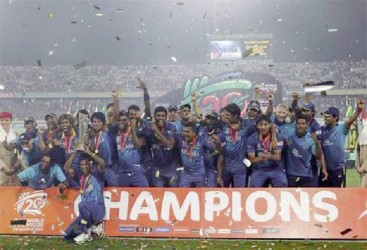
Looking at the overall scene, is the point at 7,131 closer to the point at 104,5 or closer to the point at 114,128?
the point at 114,128

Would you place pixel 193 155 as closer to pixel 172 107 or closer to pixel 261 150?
pixel 172 107

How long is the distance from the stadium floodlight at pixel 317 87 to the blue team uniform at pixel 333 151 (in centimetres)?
72

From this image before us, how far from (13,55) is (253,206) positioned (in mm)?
4140

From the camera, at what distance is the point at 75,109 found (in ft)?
19.2

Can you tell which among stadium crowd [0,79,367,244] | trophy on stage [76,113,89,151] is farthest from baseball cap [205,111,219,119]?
trophy on stage [76,113,89,151]

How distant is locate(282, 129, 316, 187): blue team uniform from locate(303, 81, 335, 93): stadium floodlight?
33.1 inches

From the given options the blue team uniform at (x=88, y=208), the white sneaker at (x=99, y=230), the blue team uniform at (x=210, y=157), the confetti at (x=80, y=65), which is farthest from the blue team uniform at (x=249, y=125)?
the confetti at (x=80, y=65)

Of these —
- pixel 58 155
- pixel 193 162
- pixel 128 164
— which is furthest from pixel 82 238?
pixel 193 162

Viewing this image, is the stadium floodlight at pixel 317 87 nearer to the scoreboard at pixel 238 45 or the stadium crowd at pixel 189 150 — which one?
the stadium crowd at pixel 189 150

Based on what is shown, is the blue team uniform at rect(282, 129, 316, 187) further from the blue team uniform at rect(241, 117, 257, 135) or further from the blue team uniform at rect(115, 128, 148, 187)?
the blue team uniform at rect(115, 128, 148, 187)

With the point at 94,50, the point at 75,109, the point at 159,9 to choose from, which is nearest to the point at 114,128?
the point at 75,109

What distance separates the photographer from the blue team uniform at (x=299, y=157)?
5340 mm

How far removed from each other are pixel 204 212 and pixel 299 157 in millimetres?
1413

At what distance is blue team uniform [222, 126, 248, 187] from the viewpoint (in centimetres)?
540
